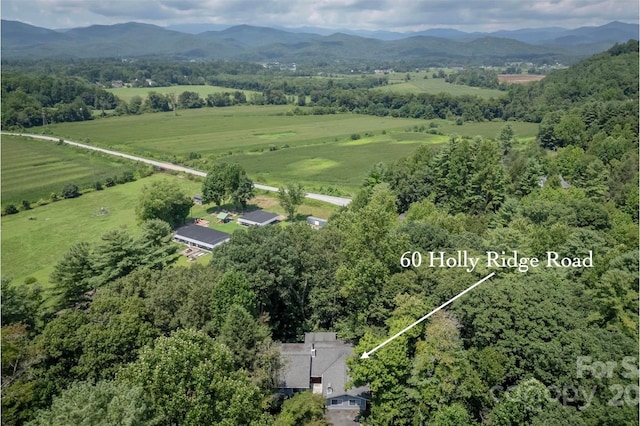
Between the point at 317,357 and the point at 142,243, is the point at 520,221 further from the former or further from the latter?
the point at 142,243

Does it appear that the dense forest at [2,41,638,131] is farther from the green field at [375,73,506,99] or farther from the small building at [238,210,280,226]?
the small building at [238,210,280,226]

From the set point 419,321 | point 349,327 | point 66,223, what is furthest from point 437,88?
point 419,321

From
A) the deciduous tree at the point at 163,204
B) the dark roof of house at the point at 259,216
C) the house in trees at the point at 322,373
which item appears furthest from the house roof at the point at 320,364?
the deciduous tree at the point at 163,204

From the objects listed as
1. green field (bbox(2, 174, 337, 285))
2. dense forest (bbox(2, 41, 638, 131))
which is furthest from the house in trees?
dense forest (bbox(2, 41, 638, 131))

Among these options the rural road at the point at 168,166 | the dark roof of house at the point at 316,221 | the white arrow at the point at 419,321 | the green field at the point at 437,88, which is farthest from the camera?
the green field at the point at 437,88

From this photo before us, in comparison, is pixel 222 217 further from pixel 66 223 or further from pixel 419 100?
pixel 419 100

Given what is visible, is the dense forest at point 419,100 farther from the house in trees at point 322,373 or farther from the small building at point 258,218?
the house in trees at point 322,373

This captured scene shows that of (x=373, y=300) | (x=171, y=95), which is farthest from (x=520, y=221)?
(x=171, y=95)
